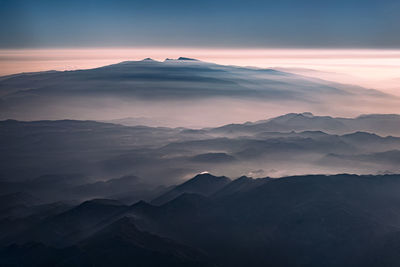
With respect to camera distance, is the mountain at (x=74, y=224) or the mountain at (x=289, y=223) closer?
the mountain at (x=289, y=223)

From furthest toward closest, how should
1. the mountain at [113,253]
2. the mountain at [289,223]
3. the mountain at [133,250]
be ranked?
the mountain at [289,223], the mountain at [133,250], the mountain at [113,253]

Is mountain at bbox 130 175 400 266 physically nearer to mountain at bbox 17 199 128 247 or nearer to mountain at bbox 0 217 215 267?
mountain at bbox 0 217 215 267

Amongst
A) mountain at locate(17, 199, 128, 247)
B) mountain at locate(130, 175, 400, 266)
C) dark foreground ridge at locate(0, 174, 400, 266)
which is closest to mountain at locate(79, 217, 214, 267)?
dark foreground ridge at locate(0, 174, 400, 266)

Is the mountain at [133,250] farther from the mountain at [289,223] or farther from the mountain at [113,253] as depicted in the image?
the mountain at [289,223]

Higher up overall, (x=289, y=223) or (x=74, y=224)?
(x=289, y=223)

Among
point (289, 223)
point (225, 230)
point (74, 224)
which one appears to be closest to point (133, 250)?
point (74, 224)

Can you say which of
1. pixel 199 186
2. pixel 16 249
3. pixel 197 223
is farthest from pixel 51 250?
pixel 199 186

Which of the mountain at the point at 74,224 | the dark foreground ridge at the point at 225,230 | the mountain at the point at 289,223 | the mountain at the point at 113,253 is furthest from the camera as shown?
the mountain at the point at 74,224

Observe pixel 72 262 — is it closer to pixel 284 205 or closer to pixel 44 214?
pixel 44 214

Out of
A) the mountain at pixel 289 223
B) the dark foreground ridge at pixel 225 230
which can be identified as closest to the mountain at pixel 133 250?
the dark foreground ridge at pixel 225 230

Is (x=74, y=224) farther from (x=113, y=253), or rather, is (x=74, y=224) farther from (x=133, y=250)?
(x=133, y=250)
